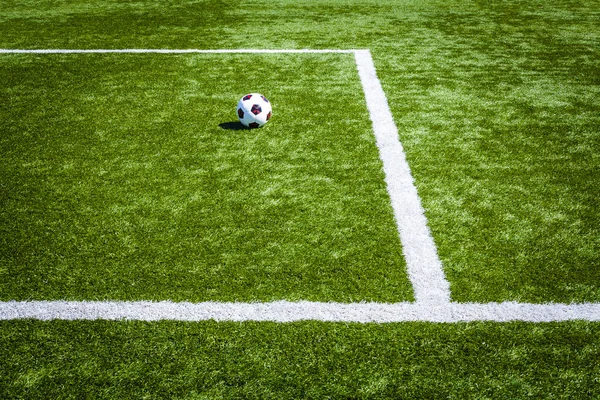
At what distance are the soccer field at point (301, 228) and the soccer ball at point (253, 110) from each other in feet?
0.49

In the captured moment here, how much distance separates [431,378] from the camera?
7.95 feet

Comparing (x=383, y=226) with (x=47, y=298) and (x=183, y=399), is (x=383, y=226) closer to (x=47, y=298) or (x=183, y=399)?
(x=183, y=399)

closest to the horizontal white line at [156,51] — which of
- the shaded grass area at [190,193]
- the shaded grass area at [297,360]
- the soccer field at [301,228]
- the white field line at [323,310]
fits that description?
the soccer field at [301,228]

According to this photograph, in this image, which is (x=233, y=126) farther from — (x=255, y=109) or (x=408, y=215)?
(x=408, y=215)

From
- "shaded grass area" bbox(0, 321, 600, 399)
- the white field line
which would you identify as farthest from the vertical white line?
"shaded grass area" bbox(0, 321, 600, 399)

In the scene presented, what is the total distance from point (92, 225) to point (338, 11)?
26.4 ft

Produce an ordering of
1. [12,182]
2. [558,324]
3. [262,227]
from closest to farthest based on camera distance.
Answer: [558,324], [262,227], [12,182]

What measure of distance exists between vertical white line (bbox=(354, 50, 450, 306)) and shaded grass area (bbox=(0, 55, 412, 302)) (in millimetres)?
86

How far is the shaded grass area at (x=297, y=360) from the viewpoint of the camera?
7.79ft

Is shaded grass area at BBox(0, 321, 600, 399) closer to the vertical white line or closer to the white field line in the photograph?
the white field line

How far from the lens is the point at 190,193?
12.9 ft

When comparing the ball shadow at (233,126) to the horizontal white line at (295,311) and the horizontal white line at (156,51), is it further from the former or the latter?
the horizontal white line at (156,51)

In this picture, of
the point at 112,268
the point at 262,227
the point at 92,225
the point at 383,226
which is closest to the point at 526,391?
the point at 383,226

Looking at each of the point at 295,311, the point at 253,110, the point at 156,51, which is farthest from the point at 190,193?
the point at 156,51
